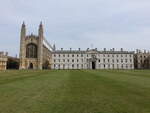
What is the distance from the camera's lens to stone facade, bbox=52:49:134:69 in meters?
115

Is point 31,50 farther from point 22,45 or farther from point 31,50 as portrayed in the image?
point 22,45

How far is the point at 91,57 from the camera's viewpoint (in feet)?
374

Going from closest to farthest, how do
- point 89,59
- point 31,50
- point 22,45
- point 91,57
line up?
point 22,45 < point 31,50 < point 89,59 < point 91,57

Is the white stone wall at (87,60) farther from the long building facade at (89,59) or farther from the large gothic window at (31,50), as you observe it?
the large gothic window at (31,50)

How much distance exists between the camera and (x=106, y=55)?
11581 centimetres

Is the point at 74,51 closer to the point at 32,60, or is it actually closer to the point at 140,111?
the point at 32,60

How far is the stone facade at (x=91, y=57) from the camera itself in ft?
376

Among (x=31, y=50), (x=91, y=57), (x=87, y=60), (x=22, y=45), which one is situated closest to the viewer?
(x=22, y=45)

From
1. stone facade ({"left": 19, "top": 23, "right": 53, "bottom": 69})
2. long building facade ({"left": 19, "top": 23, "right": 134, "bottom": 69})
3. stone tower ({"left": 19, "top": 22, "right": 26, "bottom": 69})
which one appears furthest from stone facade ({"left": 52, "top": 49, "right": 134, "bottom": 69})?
stone tower ({"left": 19, "top": 22, "right": 26, "bottom": 69})

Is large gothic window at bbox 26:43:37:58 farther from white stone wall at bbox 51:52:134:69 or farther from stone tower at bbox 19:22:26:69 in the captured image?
white stone wall at bbox 51:52:134:69

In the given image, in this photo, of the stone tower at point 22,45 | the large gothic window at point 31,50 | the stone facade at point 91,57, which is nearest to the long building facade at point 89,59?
the stone facade at point 91,57

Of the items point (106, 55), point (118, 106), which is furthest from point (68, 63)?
point (118, 106)

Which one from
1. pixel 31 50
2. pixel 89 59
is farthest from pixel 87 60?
pixel 31 50

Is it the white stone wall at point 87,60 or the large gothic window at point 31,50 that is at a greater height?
the large gothic window at point 31,50
